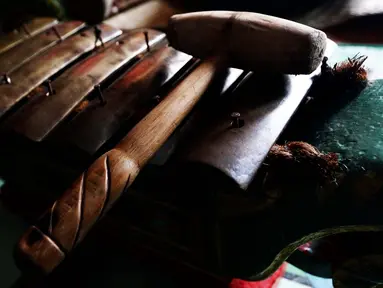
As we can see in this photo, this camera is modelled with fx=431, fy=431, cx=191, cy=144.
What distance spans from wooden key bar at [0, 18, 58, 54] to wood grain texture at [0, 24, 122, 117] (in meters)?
0.19

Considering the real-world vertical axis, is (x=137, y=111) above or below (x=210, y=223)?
above

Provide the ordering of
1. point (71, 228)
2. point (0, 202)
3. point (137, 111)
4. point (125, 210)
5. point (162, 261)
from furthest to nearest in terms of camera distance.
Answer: point (0, 202)
point (162, 261)
point (125, 210)
point (137, 111)
point (71, 228)

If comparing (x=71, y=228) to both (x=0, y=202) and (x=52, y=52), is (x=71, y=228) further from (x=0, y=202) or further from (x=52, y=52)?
(x=0, y=202)

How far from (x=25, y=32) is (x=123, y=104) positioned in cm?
84

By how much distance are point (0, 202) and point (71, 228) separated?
4.89 ft

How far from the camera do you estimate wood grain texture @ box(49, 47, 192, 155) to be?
129cm

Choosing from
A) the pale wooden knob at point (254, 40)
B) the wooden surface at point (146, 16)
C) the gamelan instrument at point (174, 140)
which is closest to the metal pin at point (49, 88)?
the gamelan instrument at point (174, 140)

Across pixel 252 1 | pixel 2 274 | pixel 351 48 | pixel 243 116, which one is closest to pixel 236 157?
pixel 243 116

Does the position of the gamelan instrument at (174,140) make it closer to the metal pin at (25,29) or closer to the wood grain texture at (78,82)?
the wood grain texture at (78,82)

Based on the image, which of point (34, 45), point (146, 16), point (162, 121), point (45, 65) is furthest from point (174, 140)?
point (146, 16)

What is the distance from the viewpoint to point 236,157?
112 centimetres

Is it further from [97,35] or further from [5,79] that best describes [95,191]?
[97,35]

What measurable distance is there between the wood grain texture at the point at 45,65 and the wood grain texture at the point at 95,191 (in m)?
0.63

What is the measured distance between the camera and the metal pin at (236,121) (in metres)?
1.20
